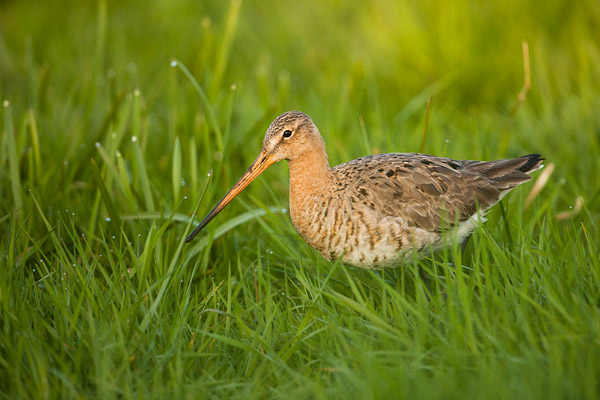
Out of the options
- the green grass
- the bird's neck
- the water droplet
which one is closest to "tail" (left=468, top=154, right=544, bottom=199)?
the green grass

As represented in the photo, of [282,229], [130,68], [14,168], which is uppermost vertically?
[130,68]

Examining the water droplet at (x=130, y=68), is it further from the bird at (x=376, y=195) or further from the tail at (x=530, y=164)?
the tail at (x=530, y=164)

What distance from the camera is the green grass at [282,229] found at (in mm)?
2934

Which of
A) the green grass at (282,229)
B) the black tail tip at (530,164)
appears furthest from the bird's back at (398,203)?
the green grass at (282,229)

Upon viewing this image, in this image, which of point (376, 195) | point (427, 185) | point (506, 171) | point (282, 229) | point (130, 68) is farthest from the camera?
point (130, 68)

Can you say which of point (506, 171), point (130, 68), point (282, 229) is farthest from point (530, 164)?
point (130, 68)

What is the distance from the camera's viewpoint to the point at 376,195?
12.7 ft

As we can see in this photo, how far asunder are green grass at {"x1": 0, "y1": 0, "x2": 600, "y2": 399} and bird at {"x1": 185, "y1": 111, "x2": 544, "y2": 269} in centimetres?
17

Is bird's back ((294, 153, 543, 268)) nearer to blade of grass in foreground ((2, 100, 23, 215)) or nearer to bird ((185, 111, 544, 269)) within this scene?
bird ((185, 111, 544, 269))

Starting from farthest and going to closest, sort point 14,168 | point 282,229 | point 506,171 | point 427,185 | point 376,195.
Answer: point 282,229 → point 14,168 → point 506,171 → point 427,185 → point 376,195

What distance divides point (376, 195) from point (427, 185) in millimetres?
366

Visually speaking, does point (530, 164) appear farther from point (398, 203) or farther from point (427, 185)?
point (398, 203)

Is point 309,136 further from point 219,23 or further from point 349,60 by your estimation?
point 219,23

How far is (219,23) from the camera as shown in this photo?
9086 millimetres
